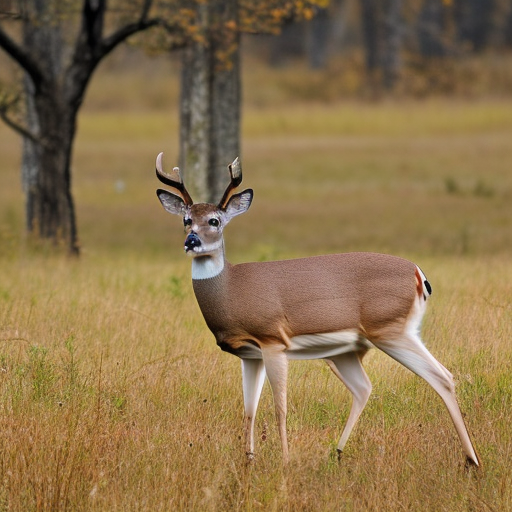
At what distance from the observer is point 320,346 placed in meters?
6.11

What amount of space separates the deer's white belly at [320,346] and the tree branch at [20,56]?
753cm

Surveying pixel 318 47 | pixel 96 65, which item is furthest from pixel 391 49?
pixel 96 65

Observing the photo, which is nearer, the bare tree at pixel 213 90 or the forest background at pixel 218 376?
the forest background at pixel 218 376

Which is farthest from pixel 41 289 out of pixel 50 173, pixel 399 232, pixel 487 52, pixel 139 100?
pixel 487 52

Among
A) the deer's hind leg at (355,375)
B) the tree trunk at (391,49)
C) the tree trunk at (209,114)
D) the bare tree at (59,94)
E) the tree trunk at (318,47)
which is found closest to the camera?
the deer's hind leg at (355,375)

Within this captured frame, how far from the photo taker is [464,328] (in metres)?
8.70

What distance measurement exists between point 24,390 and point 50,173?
7.44 metres

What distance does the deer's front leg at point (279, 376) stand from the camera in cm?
595

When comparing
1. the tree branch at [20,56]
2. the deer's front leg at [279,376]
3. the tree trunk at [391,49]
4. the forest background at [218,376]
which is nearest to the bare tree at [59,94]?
the tree branch at [20,56]

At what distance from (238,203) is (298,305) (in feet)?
2.07

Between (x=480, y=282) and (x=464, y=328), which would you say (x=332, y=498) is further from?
(x=480, y=282)

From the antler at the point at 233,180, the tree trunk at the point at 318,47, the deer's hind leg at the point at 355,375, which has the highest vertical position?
the antler at the point at 233,180

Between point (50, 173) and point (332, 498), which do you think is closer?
point (332, 498)

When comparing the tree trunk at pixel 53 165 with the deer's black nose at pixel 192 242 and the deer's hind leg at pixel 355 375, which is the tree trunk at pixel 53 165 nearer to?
the deer's hind leg at pixel 355 375
